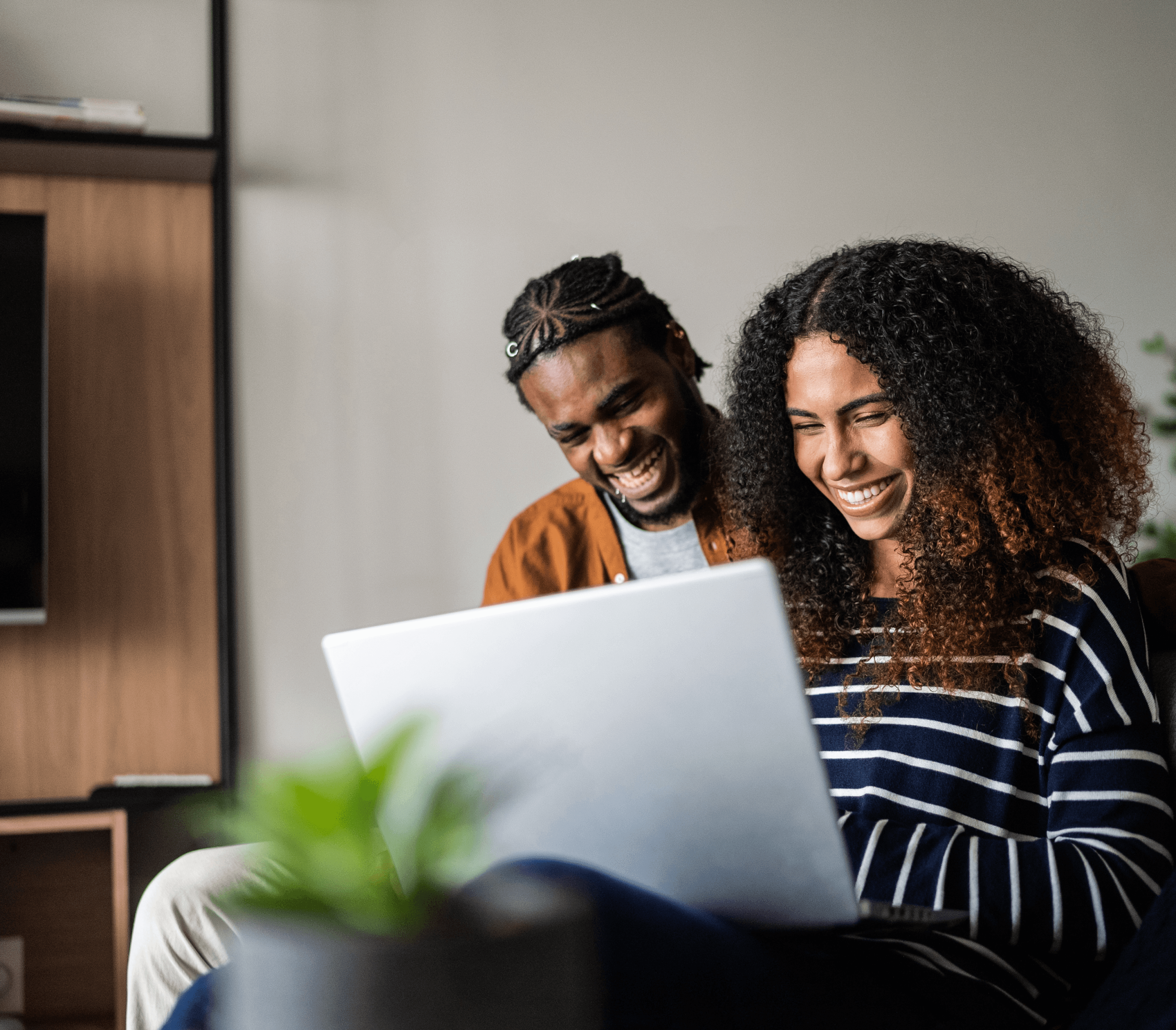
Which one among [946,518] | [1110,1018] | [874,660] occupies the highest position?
[946,518]

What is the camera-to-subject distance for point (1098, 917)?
0.80 meters

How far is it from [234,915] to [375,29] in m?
2.16

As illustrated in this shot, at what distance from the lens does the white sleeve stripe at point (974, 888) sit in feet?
2.66

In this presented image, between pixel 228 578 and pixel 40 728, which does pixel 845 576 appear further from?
pixel 40 728

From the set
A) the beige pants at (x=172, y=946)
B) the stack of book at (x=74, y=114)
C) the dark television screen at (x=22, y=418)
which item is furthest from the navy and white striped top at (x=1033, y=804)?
the stack of book at (x=74, y=114)

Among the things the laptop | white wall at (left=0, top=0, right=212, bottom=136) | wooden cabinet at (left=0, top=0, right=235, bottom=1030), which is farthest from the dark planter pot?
white wall at (left=0, top=0, right=212, bottom=136)

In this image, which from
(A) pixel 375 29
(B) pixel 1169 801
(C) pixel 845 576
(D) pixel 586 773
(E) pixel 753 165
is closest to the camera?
(D) pixel 586 773

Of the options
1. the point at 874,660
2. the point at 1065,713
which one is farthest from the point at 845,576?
the point at 1065,713

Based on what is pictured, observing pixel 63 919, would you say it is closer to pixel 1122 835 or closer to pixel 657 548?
pixel 657 548

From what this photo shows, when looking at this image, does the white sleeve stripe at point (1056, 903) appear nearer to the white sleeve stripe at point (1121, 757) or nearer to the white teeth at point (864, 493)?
the white sleeve stripe at point (1121, 757)

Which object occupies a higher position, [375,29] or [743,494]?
[375,29]

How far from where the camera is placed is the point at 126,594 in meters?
2.06

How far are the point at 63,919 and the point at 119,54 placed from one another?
166 centimetres

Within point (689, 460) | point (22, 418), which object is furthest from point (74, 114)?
point (689, 460)
